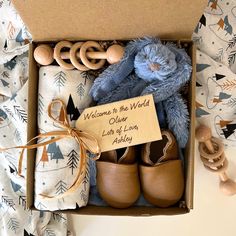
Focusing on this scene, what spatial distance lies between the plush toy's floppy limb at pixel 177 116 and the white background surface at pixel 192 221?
0.58ft

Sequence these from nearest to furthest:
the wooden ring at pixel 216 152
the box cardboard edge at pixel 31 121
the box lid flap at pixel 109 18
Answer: the box lid flap at pixel 109 18
the box cardboard edge at pixel 31 121
the wooden ring at pixel 216 152

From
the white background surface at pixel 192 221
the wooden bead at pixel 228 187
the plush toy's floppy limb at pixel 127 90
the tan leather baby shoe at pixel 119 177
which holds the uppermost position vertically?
the plush toy's floppy limb at pixel 127 90

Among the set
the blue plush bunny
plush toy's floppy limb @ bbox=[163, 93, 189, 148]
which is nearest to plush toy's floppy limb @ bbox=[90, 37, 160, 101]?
the blue plush bunny

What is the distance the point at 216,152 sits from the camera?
0.78m

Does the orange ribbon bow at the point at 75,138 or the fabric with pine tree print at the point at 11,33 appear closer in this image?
the orange ribbon bow at the point at 75,138

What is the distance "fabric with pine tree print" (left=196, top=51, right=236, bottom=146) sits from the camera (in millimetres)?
741

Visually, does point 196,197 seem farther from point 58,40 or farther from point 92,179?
point 58,40

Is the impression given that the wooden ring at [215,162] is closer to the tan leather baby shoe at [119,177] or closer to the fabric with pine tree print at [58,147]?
the tan leather baby shoe at [119,177]

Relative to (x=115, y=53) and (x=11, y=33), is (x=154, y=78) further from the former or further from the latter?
(x=11, y=33)

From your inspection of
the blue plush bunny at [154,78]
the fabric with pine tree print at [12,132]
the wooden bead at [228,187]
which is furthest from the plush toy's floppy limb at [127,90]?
the wooden bead at [228,187]

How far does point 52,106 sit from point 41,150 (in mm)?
89

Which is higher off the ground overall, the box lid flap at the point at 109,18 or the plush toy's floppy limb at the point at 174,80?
the box lid flap at the point at 109,18

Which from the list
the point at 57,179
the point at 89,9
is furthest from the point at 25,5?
the point at 57,179

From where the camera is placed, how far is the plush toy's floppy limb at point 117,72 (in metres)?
0.64
